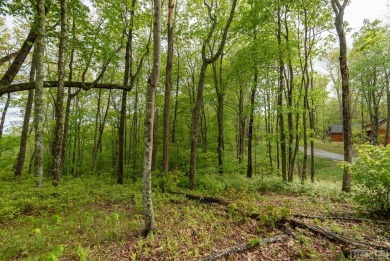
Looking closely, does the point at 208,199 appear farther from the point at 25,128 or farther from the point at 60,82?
the point at 25,128

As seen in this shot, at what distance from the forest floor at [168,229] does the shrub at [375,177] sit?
1.63 feet

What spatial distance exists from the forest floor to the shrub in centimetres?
50

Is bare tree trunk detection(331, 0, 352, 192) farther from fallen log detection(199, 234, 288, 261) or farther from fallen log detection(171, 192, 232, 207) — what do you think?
fallen log detection(199, 234, 288, 261)

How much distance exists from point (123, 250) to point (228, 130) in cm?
1531

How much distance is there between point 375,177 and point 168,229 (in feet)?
18.4

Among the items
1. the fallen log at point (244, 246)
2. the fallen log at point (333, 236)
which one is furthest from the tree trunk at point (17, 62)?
the fallen log at point (333, 236)

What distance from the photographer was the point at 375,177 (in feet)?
17.0

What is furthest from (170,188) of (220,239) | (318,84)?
(318,84)

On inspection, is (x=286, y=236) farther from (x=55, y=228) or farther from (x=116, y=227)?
(x=55, y=228)

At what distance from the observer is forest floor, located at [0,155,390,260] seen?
3871mm

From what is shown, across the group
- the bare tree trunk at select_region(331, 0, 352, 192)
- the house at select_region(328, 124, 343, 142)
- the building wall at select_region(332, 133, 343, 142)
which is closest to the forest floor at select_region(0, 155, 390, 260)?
the bare tree trunk at select_region(331, 0, 352, 192)

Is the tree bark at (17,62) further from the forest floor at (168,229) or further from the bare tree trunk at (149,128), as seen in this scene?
the bare tree trunk at (149,128)

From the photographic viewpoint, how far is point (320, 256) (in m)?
3.74

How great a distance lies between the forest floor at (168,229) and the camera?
387 centimetres
